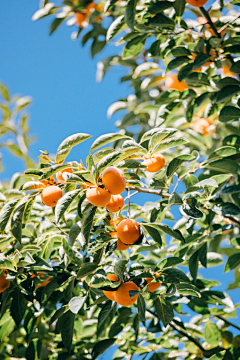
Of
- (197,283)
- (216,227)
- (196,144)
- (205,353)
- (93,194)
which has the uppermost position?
(93,194)

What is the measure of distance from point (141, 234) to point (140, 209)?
1.45ft

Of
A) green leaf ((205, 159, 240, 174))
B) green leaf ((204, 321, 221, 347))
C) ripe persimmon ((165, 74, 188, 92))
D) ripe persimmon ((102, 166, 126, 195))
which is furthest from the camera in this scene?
ripe persimmon ((165, 74, 188, 92))

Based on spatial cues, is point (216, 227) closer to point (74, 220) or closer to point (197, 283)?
point (197, 283)

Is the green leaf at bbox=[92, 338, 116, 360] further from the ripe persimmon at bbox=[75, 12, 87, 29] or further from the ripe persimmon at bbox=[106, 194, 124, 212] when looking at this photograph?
the ripe persimmon at bbox=[75, 12, 87, 29]

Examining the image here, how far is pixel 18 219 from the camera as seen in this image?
111 centimetres

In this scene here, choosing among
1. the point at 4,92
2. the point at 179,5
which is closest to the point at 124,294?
the point at 179,5

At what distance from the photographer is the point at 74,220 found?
146 centimetres

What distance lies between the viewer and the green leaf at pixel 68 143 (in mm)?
1046

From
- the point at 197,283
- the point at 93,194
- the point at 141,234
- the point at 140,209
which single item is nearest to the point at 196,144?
the point at 140,209

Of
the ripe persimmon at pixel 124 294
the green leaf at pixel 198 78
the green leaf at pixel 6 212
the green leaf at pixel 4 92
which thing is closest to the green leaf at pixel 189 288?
the ripe persimmon at pixel 124 294

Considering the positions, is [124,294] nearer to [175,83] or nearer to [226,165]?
[226,165]

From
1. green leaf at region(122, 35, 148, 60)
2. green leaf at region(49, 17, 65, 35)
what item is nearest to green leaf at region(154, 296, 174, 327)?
green leaf at region(122, 35, 148, 60)

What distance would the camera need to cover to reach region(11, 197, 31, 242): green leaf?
1.10 metres

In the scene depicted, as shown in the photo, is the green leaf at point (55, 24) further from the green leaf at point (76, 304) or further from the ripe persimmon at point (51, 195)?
the green leaf at point (76, 304)
